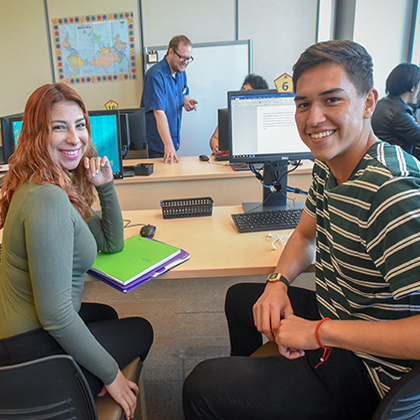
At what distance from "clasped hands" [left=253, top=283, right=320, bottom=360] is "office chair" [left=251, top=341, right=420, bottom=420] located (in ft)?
0.64

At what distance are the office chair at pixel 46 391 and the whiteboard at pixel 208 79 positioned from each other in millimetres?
3757

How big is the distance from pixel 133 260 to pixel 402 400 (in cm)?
84

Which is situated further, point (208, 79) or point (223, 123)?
point (208, 79)

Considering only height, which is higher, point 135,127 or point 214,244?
point 135,127

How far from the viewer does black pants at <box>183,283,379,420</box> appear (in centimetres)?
Result: 84

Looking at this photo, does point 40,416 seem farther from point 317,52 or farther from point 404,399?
point 317,52

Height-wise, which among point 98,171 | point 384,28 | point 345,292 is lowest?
point 345,292

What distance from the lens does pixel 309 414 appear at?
33.1 inches

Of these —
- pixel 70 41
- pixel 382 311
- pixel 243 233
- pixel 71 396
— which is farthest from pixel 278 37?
pixel 71 396

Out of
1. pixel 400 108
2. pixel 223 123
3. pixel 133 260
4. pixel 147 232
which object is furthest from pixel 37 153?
pixel 400 108

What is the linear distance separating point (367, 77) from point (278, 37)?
3.56 m

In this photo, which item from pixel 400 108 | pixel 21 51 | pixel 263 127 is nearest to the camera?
pixel 263 127

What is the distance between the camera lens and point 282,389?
868mm

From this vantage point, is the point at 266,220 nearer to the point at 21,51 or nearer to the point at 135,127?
the point at 135,127
